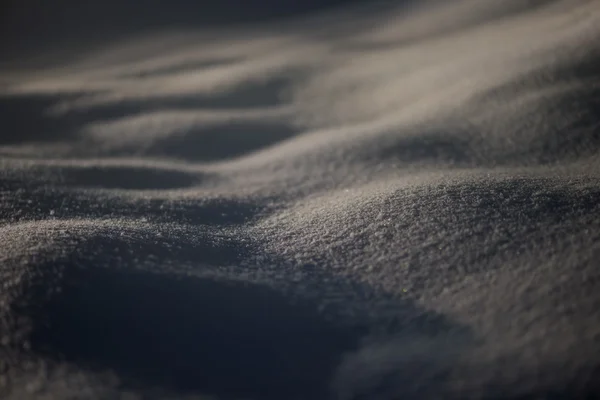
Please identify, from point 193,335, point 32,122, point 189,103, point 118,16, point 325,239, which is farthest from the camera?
point 118,16

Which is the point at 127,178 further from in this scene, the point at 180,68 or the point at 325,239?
the point at 180,68

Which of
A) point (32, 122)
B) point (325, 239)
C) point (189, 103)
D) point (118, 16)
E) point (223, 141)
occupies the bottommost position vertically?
point (325, 239)

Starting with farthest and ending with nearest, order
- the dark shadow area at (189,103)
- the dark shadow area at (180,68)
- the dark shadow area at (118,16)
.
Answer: the dark shadow area at (118,16)
the dark shadow area at (180,68)
the dark shadow area at (189,103)

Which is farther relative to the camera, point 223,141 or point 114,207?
point 223,141

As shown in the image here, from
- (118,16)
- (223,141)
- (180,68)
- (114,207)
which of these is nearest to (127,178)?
(114,207)

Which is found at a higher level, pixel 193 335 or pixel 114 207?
pixel 114 207

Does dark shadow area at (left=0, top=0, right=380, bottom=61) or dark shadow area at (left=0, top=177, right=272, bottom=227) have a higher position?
dark shadow area at (left=0, top=0, right=380, bottom=61)

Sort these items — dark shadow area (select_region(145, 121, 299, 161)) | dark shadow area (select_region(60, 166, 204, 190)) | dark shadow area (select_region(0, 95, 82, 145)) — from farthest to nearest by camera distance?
1. dark shadow area (select_region(0, 95, 82, 145))
2. dark shadow area (select_region(145, 121, 299, 161))
3. dark shadow area (select_region(60, 166, 204, 190))

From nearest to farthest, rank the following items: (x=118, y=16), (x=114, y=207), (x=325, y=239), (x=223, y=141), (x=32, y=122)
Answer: (x=325, y=239) < (x=114, y=207) < (x=223, y=141) < (x=32, y=122) < (x=118, y=16)

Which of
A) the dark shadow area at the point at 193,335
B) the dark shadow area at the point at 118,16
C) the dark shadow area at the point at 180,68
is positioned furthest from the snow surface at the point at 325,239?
the dark shadow area at the point at 118,16

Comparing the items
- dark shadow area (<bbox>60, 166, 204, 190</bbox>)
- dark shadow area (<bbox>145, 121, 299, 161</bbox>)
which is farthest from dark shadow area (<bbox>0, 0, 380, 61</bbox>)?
dark shadow area (<bbox>60, 166, 204, 190</bbox>)

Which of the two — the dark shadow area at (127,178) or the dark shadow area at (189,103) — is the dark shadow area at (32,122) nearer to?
the dark shadow area at (189,103)

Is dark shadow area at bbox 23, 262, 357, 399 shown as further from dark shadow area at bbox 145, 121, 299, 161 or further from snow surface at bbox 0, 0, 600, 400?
dark shadow area at bbox 145, 121, 299, 161
